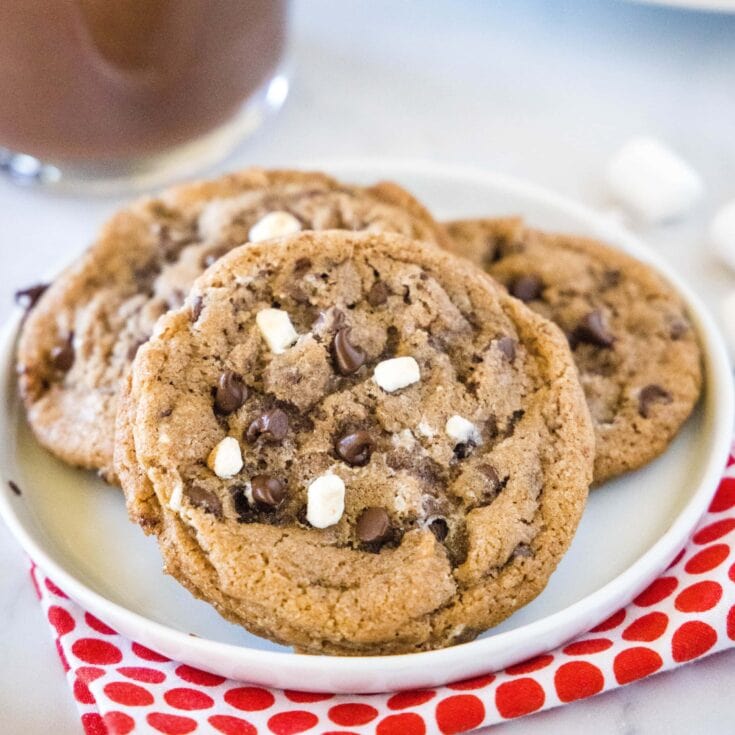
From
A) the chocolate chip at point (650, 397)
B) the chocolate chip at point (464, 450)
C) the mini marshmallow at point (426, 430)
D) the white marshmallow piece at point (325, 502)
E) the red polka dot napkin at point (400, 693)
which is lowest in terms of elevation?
the red polka dot napkin at point (400, 693)

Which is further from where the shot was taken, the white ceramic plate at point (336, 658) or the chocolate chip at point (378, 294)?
the chocolate chip at point (378, 294)

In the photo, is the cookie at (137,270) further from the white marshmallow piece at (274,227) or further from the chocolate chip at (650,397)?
the chocolate chip at (650,397)

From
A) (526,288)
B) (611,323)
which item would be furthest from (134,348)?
(611,323)

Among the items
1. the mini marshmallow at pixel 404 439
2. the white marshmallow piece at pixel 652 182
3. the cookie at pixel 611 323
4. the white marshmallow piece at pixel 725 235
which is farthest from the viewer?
the white marshmallow piece at pixel 652 182

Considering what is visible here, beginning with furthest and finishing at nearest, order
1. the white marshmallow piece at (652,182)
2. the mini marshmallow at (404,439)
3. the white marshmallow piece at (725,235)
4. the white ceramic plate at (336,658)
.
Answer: the white marshmallow piece at (652,182)
the white marshmallow piece at (725,235)
the mini marshmallow at (404,439)
the white ceramic plate at (336,658)

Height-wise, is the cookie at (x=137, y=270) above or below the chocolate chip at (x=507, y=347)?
below

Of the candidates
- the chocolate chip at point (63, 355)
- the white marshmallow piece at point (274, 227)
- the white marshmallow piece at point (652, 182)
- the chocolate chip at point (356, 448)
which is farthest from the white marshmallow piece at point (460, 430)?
the white marshmallow piece at point (652, 182)

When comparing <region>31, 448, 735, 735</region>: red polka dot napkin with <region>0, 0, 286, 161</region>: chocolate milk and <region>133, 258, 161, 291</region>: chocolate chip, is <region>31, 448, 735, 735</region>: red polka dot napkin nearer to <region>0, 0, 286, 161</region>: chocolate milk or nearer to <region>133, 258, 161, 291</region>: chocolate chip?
<region>133, 258, 161, 291</region>: chocolate chip

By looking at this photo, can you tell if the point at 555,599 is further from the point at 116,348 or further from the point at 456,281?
the point at 116,348
